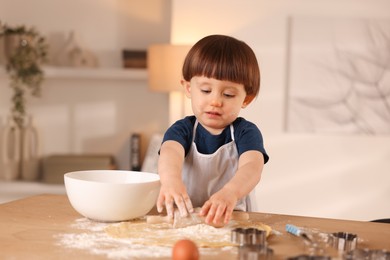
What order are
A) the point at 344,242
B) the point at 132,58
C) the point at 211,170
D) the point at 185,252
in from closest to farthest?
the point at 185,252
the point at 344,242
the point at 211,170
the point at 132,58

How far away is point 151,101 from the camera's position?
416cm

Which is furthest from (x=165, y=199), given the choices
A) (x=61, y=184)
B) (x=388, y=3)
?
(x=388, y=3)

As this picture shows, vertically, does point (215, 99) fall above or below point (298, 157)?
above

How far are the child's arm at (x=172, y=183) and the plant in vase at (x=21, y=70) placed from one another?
9.23 feet

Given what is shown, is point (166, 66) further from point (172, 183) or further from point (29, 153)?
point (172, 183)

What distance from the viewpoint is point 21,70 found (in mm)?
3938

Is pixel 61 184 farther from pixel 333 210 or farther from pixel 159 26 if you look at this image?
pixel 333 210

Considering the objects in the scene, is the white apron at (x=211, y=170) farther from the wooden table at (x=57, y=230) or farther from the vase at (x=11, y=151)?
the vase at (x=11, y=151)

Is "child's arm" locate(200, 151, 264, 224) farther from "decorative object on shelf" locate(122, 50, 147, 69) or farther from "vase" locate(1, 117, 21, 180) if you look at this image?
"vase" locate(1, 117, 21, 180)

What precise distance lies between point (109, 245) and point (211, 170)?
0.50 m

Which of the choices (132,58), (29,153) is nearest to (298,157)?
(132,58)

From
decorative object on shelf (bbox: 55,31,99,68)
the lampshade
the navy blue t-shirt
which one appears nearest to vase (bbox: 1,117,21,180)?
decorative object on shelf (bbox: 55,31,99,68)

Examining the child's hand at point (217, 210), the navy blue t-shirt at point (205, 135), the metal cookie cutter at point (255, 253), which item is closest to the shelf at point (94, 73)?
the navy blue t-shirt at point (205, 135)

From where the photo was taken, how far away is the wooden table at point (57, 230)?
92 cm
